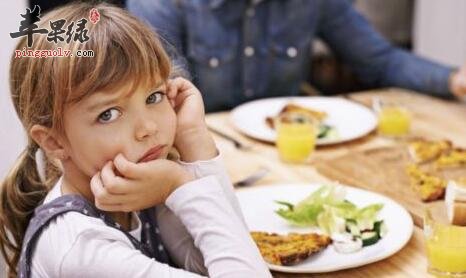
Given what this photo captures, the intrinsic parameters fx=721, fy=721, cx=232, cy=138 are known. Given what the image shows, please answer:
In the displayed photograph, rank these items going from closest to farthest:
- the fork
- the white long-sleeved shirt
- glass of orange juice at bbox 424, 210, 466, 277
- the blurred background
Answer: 1. the white long-sleeved shirt
2. glass of orange juice at bbox 424, 210, 466, 277
3. the fork
4. the blurred background

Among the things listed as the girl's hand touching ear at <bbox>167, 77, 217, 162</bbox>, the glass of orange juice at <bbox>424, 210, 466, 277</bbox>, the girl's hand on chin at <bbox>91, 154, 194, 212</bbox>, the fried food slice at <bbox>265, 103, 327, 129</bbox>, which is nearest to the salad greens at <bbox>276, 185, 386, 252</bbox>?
the glass of orange juice at <bbox>424, 210, 466, 277</bbox>

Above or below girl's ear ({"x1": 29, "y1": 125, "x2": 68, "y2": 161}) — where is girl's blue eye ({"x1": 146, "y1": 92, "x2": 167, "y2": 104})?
above

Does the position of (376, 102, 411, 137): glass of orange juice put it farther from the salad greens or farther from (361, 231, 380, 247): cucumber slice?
(361, 231, 380, 247): cucumber slice

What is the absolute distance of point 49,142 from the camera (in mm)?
1149

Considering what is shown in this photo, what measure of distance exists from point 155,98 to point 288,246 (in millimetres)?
382

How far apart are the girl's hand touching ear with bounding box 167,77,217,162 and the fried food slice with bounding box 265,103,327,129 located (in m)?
0.77

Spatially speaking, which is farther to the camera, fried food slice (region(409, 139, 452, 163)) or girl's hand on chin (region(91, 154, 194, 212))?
fried food slice (region(409, 139, 452, 163))

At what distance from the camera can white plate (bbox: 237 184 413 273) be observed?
1.28 m

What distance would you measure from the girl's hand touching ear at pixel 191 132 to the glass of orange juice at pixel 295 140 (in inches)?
21.3

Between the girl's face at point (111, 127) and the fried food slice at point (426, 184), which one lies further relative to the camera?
the fried food slice at point (426, 184)

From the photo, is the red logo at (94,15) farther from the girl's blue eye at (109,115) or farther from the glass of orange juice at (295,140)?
the glass of orange juice at (295,140)

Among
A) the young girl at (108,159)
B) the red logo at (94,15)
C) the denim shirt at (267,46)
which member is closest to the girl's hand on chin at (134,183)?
the young girl at (108,159)

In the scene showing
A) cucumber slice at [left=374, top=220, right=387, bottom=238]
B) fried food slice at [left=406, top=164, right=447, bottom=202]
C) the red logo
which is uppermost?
the red logo

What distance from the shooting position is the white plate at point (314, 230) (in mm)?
1275
